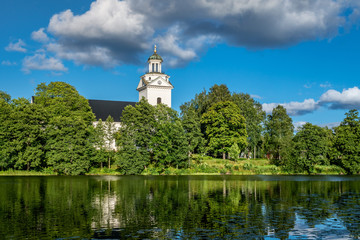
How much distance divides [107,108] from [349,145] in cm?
5611

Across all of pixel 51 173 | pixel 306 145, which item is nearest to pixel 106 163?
pixel 51 173

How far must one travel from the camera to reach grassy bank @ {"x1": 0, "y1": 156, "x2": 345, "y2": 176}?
6049 cm

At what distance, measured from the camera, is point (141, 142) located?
62219 millimetres

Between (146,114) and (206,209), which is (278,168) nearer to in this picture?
(146,114)

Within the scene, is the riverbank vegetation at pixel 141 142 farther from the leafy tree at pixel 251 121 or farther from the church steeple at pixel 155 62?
the church steeple at pixel 155 62

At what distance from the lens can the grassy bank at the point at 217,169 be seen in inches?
2382

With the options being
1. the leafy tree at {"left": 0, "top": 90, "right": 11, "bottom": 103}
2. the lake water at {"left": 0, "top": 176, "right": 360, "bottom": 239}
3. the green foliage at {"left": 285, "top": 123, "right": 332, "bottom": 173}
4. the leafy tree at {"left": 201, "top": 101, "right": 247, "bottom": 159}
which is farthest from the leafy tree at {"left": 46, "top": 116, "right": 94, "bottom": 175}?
the green foliage at {"left": 285, "top": 123, "right": 332, "bottom": 173}

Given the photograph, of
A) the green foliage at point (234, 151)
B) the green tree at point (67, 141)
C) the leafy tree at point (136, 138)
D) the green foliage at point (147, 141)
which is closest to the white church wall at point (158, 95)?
the leafy tree at point (136, 138)

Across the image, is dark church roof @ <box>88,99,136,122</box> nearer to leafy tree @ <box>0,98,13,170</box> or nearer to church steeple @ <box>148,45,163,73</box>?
church steeple @ <box>148,45,163,73</box>

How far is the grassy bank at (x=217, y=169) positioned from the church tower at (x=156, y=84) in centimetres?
2356

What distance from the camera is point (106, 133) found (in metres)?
66.1

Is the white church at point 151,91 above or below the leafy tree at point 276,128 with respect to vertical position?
above

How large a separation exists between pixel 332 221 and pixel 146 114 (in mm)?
51272

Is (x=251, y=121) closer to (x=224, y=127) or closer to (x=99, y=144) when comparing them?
(x=224, y=127)
